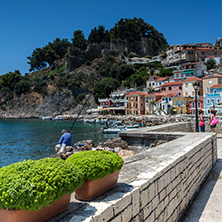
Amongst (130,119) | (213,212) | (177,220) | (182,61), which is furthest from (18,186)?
(182,61)

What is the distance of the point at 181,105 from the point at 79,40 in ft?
199

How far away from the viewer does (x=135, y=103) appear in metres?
64.9

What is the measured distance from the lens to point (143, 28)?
101 meters

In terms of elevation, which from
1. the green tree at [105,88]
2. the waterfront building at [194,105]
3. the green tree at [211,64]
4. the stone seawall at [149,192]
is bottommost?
the stone seawall at [149,192]

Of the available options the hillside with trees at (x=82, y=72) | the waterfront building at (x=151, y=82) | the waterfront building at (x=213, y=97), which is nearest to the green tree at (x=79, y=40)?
the hillside with trees at (x=82, y=72)

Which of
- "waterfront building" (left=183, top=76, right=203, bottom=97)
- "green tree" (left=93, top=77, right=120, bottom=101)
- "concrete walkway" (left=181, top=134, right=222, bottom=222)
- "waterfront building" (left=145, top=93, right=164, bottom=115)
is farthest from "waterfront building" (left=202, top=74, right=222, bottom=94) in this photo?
"concrete walkway" (left=181, top=134, right=222, bottom=222)

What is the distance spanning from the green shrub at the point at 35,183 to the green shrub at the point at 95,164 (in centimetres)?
Answer: 27

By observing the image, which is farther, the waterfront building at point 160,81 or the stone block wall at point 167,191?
the waterfront building at point 160,81

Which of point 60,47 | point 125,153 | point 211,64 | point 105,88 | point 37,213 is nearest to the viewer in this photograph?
point 37,213

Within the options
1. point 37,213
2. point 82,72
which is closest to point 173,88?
point 82,72

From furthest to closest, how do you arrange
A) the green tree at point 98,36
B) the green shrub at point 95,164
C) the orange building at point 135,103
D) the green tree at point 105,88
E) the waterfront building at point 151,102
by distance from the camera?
the green tree at point 98,36
the green tree at point 105,88
the orange building at point 135,103
the waterfront building at point 151,102
the green shrub at point 95,164

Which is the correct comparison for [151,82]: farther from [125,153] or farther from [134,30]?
[125,153]

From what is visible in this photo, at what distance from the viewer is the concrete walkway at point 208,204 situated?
4270 mm

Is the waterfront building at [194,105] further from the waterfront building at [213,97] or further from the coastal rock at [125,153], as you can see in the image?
the coastal rock at [125,153]
